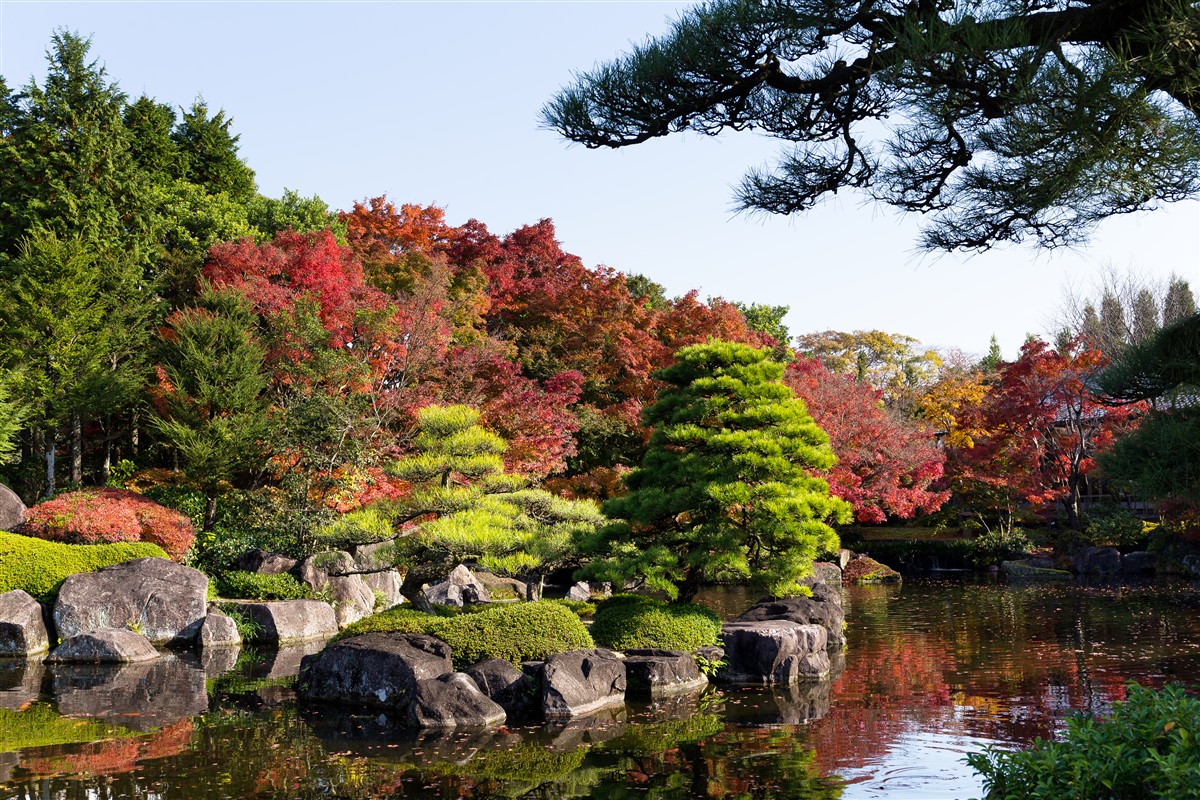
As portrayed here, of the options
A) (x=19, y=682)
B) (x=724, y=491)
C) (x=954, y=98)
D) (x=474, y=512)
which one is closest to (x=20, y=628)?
(x=19, y=682)

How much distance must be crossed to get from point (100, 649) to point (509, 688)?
225 inches

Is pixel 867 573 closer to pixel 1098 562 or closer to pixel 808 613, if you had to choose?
pixel 1098 562

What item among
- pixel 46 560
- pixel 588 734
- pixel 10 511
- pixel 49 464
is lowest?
pixel 588 734

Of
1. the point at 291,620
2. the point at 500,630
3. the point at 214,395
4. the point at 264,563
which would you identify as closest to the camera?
the point at 500,630

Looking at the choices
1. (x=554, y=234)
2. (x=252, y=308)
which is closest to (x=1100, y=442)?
(x=554, y=234)

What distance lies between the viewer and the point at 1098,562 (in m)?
22.3

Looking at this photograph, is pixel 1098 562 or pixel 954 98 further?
pixel 1098 562

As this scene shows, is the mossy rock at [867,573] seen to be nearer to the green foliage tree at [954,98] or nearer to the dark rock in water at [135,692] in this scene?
the dark rock in water at [135,692]

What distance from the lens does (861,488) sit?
74.3ft

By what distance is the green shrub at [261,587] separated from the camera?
46.3 feet

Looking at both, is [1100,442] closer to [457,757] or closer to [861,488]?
[861,488]

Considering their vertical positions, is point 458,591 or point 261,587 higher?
point 261,587

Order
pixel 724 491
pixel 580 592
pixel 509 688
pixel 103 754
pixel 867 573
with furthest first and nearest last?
1. pixel 867 573
2. pixel 580 592
3. pixel 724 491
4. pixel 509 688
5. pixel 103 754

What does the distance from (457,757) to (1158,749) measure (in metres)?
4.73
